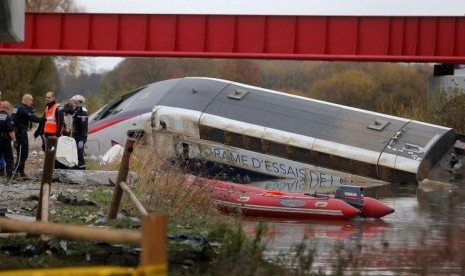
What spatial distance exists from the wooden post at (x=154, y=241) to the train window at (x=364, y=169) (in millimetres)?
23961

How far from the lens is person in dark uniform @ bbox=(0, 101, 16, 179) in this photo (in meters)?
19.1

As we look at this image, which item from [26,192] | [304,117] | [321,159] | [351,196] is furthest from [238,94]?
[26,192]

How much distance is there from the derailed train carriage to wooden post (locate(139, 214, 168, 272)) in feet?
75.5

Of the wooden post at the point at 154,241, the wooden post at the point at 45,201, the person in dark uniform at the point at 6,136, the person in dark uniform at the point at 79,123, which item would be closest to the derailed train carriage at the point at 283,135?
the person in dark uniform at the point at 79,123

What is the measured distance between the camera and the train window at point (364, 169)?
2862 cm

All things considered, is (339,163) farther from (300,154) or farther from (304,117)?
(304,117)

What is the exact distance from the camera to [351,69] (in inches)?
3248

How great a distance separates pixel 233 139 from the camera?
29.9 m

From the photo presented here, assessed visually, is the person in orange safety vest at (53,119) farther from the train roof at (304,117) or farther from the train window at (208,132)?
the train roof at (304,117)

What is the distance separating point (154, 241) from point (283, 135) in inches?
972

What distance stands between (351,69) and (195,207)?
227ft

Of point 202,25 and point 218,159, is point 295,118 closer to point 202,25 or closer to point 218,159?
point 218,159

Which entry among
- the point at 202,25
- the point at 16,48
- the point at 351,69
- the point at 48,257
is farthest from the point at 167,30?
the point at 351,69

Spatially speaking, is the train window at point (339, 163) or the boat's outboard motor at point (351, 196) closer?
the boat's outboard motor at point (351, 196)
